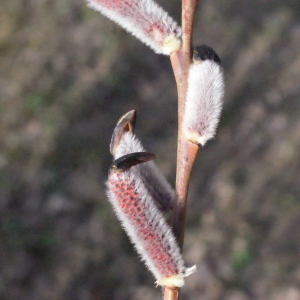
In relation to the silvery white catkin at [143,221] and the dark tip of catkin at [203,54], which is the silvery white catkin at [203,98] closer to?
the dark tip of catkin at [203,54]

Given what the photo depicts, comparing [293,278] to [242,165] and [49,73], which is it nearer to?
[242,165]

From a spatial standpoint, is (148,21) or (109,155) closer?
(148,21)

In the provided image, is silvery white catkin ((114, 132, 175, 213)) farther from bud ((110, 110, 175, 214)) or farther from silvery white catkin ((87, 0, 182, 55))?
silvery white catkin ((87, 0, 182, 55))

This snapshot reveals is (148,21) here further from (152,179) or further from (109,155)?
(109,155)

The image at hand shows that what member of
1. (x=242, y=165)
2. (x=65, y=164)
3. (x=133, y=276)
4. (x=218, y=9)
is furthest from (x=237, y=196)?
(x=218, y=9)

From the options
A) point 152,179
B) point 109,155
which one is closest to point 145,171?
point 152,179

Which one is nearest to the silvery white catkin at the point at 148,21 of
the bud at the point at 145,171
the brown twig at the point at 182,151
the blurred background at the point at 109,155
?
the brown twig at the point at 182,151
